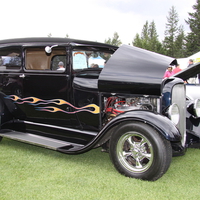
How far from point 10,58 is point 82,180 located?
2761 millimetres

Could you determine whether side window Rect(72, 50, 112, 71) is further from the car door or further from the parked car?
the parked car

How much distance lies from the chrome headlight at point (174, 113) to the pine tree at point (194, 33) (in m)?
47.3

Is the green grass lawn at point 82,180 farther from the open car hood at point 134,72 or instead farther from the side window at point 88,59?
the side window at point 88,59

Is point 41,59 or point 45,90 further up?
point 41,59

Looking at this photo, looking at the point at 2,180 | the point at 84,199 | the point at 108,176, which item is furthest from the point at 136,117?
the point at 2,180

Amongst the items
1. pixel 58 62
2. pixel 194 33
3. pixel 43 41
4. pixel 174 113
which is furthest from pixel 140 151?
pixel 194 33


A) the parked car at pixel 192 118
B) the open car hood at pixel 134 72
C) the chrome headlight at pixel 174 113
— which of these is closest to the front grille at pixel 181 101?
the chrome headlight at pixel 174 113

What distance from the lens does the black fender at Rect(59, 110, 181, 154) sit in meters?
2.92

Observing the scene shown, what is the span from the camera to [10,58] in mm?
4676

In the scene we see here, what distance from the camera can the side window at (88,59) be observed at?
3975mm

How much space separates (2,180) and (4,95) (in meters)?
1.94

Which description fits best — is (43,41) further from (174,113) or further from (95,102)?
(174,113)

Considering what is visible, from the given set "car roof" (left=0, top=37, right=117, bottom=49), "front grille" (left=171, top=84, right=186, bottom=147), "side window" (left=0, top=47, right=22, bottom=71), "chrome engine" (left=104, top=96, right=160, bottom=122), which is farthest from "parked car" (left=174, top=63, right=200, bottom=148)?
"side window" (left=0, top=47, right=22, bottom=71)

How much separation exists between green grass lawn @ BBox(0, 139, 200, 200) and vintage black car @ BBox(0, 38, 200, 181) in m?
0.23
